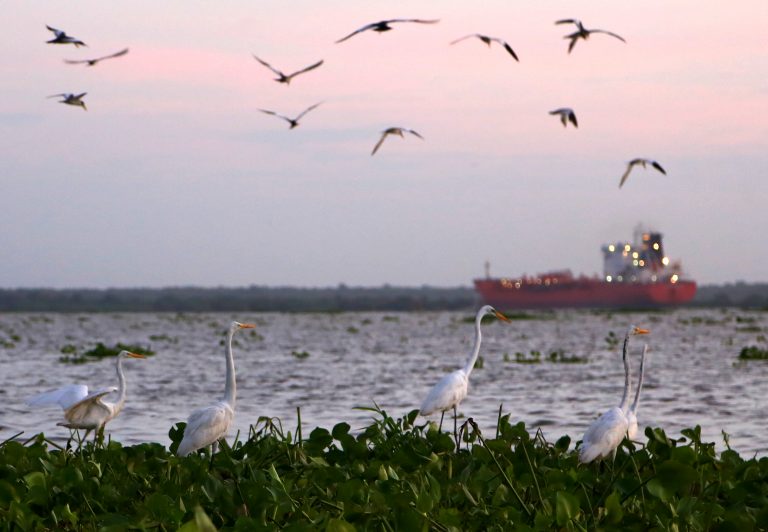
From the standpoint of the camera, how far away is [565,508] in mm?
5781

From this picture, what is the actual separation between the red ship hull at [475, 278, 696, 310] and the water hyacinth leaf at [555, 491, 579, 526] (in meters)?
97.0

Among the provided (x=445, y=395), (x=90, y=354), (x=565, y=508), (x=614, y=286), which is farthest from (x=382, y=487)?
(x=614, y=286)

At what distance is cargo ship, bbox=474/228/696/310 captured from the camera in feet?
332

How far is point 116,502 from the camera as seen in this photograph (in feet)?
23.4

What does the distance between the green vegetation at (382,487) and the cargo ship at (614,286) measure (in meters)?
94.7

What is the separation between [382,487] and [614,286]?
98.0 metres

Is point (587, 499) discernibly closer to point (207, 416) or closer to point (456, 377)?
point (207, 416)

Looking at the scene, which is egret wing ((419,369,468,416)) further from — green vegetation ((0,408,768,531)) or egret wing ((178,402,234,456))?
egret wing ((178,402,234,456))

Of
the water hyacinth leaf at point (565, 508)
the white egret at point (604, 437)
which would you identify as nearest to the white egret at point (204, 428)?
the white egret at point (604, 437)

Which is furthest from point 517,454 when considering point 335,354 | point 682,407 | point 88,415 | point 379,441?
point 335,354

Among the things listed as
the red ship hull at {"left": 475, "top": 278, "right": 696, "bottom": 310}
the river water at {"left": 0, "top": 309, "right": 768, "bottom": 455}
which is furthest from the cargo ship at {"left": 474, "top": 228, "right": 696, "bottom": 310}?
the river water at {"left": 0, "top": 309, "right": 768, "bottom": 455}

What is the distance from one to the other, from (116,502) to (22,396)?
10625mm

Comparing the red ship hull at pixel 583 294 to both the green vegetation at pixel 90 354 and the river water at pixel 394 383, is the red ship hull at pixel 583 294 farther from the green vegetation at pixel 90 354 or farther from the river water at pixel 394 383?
the green vegetation at pixel 90 354

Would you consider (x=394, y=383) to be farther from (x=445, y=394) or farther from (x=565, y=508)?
(x=565, y=508)
